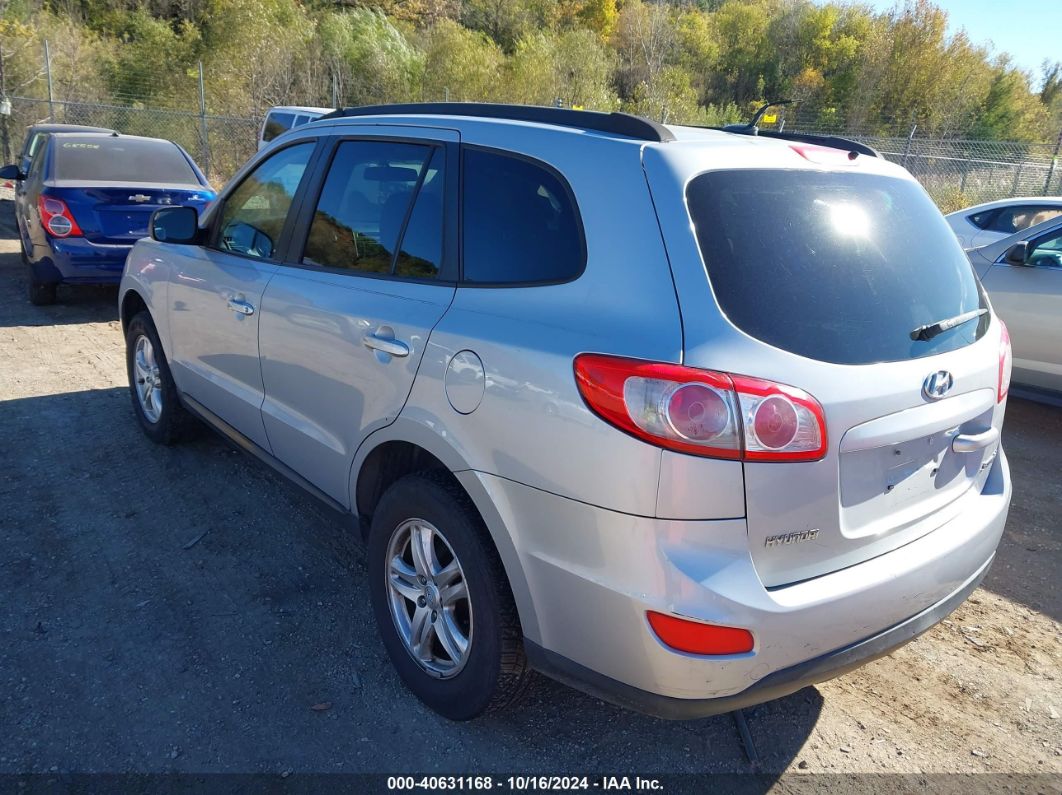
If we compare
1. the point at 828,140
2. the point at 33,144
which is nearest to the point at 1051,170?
the point at 828,140

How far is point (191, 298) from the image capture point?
156 inches

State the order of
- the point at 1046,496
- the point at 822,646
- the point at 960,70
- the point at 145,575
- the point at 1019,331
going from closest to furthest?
the point at 822,646, the point at 145,575, the point at 1046,496, the point at 1019,331, the point at 960,70

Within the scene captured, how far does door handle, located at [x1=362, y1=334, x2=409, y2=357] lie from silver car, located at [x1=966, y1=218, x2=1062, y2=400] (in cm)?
516

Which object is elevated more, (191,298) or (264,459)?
(191,298)

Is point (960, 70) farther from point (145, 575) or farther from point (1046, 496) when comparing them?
point (145, 575)

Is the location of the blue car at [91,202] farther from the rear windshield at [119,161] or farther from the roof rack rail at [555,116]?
the roof rack rail at [555,116]

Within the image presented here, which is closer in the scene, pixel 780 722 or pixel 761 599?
pixel 761 599

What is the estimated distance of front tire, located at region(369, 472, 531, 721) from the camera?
228cm

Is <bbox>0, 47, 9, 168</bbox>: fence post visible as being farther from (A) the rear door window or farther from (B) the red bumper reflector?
(B) the red bumper reflector

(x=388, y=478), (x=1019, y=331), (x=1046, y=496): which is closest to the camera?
(x=388, y=478)

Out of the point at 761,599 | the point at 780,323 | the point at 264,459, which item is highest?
the point at 780,323

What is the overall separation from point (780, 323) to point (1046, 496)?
142 inches

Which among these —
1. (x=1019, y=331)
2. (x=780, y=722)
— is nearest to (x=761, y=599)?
(x=780, y=722)

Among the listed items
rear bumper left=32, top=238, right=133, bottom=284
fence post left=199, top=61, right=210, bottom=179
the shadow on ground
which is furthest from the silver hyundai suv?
fence post left=199, top=61, right=210, bottom=179
